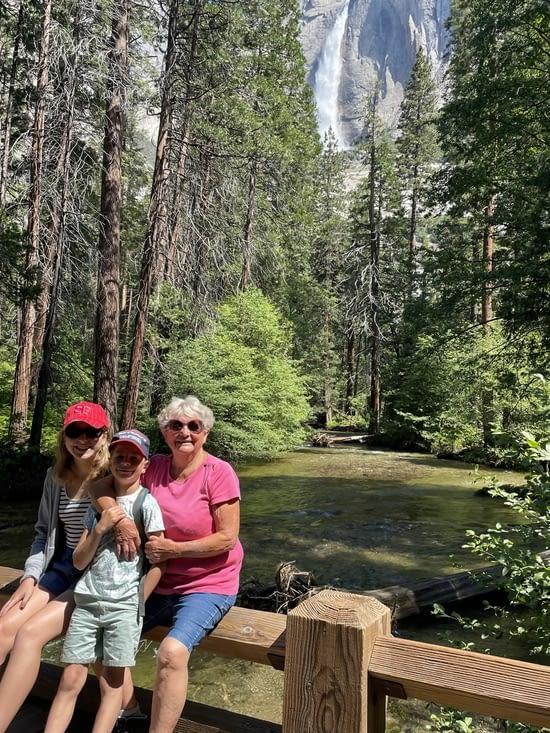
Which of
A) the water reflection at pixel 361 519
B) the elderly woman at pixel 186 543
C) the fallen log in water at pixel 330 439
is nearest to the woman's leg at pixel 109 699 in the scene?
the elderly woman at pixel 186 543

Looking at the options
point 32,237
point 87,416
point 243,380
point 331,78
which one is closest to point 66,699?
point 87,416

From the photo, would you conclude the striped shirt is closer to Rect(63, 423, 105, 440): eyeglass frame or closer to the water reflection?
Rect(63, 423, 105, 440): eyeglass frame

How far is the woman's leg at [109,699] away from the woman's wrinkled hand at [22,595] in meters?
0.49

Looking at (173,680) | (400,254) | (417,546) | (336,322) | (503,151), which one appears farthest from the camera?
(336,322)

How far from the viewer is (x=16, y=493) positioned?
12.3 m

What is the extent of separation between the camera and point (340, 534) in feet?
32.2

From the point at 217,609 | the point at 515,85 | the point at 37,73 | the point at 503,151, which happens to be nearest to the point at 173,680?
the point at 217,609

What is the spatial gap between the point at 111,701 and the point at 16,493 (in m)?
11.2

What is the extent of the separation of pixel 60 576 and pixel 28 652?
0.38 m

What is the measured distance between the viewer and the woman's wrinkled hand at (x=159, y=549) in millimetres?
2422

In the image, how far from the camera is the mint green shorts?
2.36 m

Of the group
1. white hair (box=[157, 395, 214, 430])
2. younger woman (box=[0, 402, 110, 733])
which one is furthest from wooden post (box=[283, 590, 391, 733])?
younger woman (box=[0, 402, 110, 733])

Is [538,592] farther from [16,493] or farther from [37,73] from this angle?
[37,73]

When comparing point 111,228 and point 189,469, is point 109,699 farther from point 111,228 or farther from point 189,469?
point 111,228
